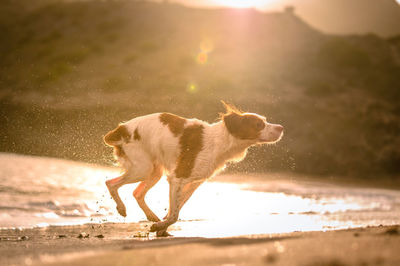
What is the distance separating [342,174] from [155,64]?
17693 millimetres

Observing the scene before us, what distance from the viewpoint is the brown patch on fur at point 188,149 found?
6.92 m

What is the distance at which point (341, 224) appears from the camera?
26.9 feet

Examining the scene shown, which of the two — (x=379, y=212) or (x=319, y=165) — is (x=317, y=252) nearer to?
(x=379, y=212)

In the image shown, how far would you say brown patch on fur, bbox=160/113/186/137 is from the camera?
709cm

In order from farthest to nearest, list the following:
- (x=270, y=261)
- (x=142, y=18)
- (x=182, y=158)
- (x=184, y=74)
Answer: (x=142, y=18), (x=184, y=74), (x=182, y=158), (x=270, y=261)

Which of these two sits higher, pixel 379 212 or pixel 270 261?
pixel 270 261

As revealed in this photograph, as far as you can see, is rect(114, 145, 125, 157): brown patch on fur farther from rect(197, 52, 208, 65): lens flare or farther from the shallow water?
rect(197, 52, 208, 65): lens flare

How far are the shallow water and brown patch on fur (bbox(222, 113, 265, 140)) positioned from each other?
1.33 metres

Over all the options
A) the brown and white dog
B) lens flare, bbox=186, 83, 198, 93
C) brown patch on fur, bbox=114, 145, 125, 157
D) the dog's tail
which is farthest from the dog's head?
lens flare, bbox=186, 83, 198, 93

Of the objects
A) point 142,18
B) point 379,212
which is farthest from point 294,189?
point 142,18

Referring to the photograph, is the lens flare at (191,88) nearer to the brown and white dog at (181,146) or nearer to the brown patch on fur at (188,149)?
the brown and white dog at (181,146)

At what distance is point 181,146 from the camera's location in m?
7.02

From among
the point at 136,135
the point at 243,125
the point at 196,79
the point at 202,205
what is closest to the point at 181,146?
the point at 136,135

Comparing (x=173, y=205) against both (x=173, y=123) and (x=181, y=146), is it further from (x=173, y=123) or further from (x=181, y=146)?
(x=173, y=123)
